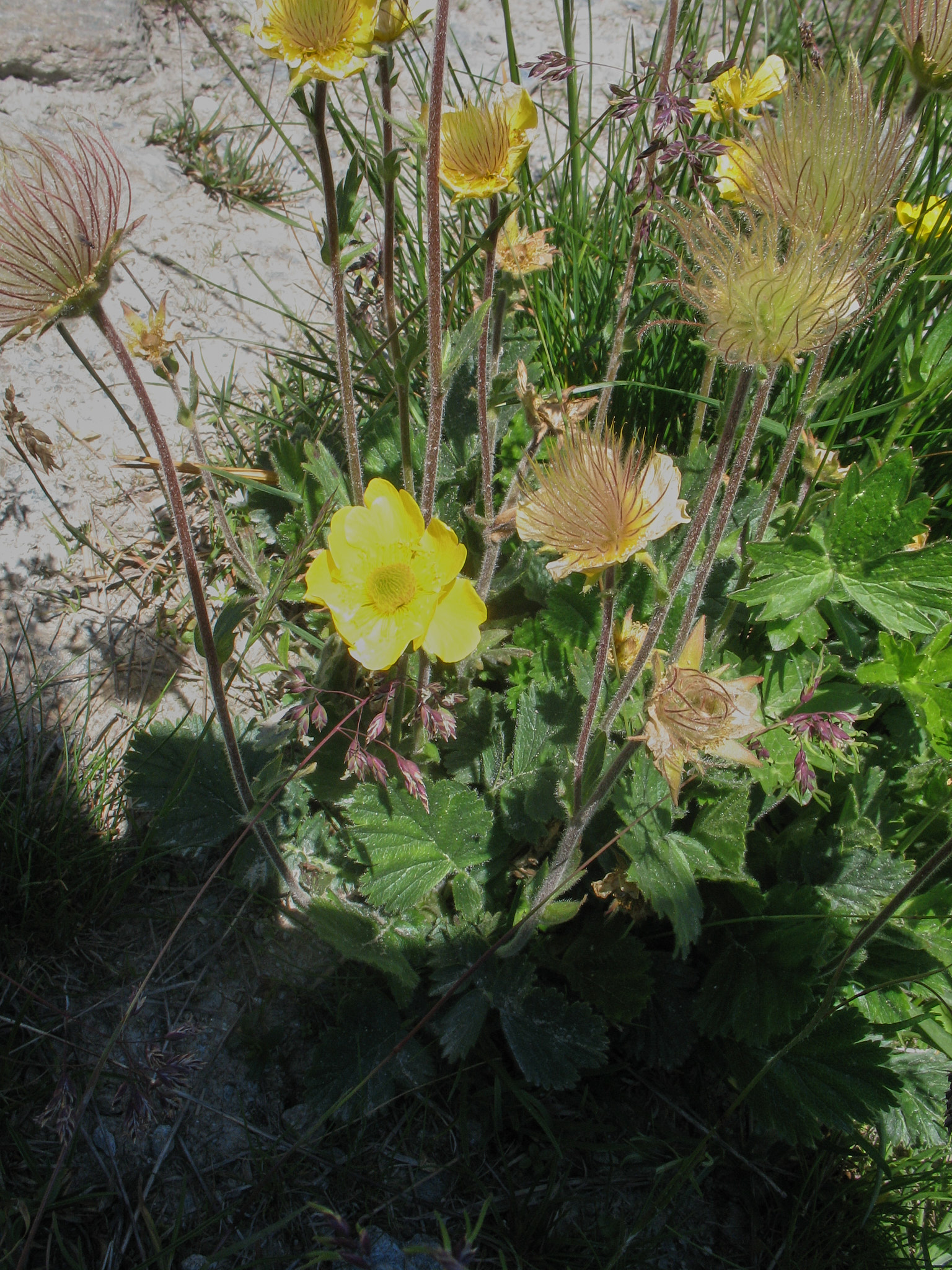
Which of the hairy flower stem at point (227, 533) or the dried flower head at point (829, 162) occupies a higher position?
the dried flower head at point (829, 162)

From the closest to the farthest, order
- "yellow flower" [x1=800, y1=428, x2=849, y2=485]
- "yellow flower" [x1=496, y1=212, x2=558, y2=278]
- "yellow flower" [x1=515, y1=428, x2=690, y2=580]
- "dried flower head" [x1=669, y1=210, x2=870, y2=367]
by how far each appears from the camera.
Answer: "dried flower head" [x1=669, y1=210, x2=870, y2=367], "yellow flower" [x1=515, y1=428, x2=690, y2=580], "yellow flower" [x1=496, y1=212, x2=558, y2=278], "yellow flower" [x1=800, y1=428, x2=849, y2=485]

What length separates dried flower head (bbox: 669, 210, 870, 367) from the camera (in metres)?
1.20

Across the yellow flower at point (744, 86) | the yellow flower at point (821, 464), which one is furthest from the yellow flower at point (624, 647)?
the yellow flower at point (744, 86)

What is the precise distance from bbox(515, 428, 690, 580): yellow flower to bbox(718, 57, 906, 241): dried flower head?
434 mm

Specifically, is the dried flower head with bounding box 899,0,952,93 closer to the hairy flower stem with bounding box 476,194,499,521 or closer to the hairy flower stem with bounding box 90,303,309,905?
the hairy flower stem with bounding box 476,194,499,521

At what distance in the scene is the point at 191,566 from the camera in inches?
58.4

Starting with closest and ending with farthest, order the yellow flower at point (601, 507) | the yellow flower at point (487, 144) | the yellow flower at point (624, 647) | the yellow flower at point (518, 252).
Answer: the yellow flower at point (601, 507) → the yellow flower at point (487, 144) → the yellow flower at point (624, 647) → the yellow flower at point (518, 252)

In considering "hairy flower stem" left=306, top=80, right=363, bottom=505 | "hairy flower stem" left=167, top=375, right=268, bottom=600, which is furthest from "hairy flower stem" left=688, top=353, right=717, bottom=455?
"hairy flower stem" left=167, top=375, right=268, bottom=600

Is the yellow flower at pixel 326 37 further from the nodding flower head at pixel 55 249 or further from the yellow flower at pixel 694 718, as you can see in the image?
the yellow flower at pixel 694 718

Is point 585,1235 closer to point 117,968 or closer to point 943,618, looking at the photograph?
point 117,968

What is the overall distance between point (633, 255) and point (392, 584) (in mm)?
1059

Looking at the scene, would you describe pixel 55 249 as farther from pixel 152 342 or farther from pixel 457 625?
pixel 457 625

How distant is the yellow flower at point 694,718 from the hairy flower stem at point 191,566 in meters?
0.80

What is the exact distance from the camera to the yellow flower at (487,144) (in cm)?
168
